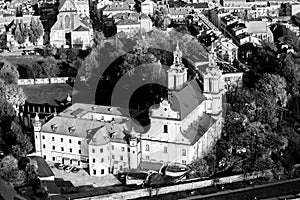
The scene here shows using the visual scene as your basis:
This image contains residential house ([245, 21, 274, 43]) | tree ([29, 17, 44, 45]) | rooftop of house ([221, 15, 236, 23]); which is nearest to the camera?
residential house ([245, 21, 274, 43])

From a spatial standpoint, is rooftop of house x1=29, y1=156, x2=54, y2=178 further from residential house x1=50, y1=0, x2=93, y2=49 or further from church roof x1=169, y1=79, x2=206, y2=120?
residential house x1=50, y1=0, x2=93, y2=49

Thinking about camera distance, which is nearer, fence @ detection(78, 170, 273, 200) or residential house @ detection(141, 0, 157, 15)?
fence @ detection(78, 170, 273, 200)

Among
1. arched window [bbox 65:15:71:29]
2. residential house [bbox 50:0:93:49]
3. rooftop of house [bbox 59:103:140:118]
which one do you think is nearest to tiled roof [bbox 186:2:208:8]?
residential house [bbox 50:0:93:49]

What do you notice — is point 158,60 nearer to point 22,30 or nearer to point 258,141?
point 258,141

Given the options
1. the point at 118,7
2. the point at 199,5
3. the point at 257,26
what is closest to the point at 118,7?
the point at 118,7

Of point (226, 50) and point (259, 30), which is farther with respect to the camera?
point (259, 30)

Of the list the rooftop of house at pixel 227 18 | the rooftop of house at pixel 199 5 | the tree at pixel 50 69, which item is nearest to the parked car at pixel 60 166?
the tree at pixel 50 69

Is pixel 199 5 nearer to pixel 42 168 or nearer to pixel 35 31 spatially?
pixel 35 31

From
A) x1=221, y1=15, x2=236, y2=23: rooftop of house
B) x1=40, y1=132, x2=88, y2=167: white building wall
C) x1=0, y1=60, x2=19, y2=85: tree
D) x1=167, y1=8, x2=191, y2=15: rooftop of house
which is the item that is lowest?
x1=40, y1=132, x2=88, y2=167: white building wall
